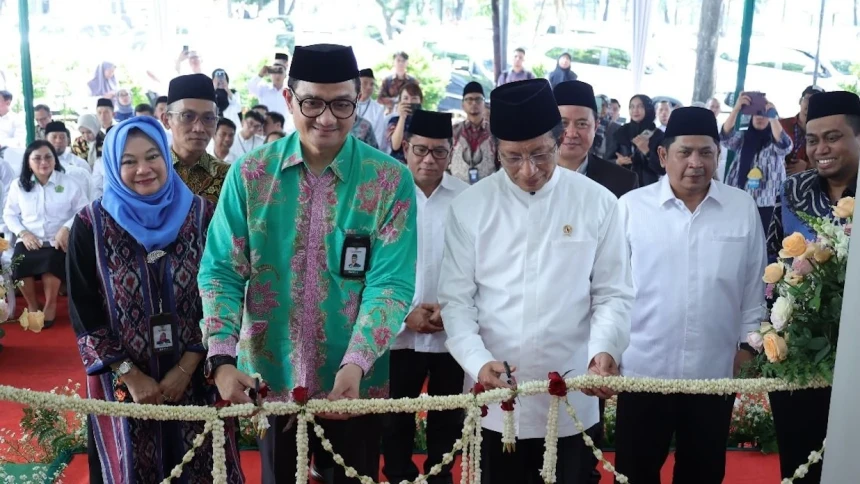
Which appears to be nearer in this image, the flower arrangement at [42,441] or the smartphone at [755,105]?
the flower arrangement at [42,441]

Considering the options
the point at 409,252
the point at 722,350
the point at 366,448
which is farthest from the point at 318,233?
the point at 722,350

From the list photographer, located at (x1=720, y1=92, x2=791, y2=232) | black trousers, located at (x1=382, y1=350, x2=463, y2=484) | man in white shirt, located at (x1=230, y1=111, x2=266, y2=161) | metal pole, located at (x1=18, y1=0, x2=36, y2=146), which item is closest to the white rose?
black trousers, located at (x1=382, y1=350, x2=463, y2=484)

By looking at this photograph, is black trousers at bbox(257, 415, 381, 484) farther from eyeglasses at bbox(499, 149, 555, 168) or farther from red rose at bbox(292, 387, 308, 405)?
eyeglasses at bbox(499, 149, 555, 168)

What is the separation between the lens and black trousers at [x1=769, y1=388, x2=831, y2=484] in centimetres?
278

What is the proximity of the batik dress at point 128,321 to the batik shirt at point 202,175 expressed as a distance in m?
0.81

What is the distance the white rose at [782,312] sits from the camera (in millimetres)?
2508

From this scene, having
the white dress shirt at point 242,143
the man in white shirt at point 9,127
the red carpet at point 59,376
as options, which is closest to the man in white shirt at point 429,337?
the red carpet at point 59,376

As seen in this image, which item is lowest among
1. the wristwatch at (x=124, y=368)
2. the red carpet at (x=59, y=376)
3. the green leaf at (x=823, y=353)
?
the red carpet at (x=59, y=376)

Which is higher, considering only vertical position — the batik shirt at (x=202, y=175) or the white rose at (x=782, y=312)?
the batik shirt at (x=202, y=175)

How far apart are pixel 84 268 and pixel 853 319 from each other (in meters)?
2.17

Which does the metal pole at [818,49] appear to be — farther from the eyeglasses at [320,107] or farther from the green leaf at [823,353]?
the eyeglasses at [320,107]

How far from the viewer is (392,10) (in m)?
13.7

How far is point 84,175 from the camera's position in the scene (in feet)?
26.4

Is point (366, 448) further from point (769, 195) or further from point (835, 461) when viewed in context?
point (769, 195)
